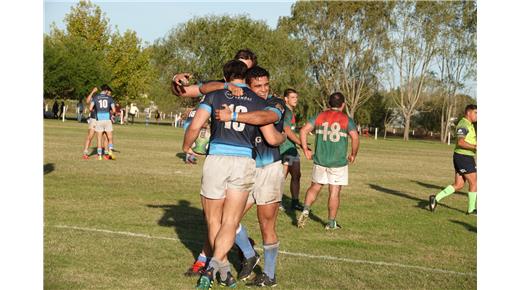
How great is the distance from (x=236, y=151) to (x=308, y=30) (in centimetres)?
6544

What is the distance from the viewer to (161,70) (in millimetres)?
73750

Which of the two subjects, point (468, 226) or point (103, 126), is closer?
point (468, 226)

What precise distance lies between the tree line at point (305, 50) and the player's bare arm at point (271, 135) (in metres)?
59.0

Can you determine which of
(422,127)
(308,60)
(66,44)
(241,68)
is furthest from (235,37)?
(241,68)

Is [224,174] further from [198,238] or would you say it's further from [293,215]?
[293,215]

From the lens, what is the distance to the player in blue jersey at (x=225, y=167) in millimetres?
7047

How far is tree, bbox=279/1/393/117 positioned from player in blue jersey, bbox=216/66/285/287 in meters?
61.3

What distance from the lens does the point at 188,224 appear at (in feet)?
36.4

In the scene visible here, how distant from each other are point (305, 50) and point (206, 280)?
64863 mm

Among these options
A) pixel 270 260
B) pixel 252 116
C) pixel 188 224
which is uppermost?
pixel 252 116

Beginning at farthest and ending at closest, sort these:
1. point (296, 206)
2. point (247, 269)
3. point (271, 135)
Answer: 1. point (296, 206)
2. point (247, 269)
3. point (271, 135)

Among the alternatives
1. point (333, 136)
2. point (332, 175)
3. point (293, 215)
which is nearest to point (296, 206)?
point (293, 215)

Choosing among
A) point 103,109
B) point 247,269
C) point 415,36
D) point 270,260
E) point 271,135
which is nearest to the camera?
point 271,135
